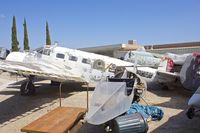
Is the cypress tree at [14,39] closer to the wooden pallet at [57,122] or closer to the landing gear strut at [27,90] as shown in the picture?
the landing gear strut at [27,90]

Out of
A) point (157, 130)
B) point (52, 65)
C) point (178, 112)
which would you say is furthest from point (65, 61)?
point (157, 130)

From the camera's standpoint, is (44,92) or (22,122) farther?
(44,92)

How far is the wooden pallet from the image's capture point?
5.95 meters

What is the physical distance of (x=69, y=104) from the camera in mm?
11570

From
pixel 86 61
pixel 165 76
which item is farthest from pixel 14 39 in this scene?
pixel 165 76

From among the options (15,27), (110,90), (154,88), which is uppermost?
(15,27)

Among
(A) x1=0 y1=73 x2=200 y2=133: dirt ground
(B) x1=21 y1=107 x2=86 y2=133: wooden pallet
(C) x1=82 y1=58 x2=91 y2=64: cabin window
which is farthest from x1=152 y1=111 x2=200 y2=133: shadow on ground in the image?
(C) x1=82 y1=58 x2=91 y2=64: cabin window

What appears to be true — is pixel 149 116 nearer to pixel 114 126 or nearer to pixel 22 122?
pixel 114 126

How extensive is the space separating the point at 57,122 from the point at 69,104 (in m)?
5.03

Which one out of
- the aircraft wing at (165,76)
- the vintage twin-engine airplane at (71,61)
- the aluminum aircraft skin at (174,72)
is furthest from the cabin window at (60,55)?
the aircraft wing at (165,76)

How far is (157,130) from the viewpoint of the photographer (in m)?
7.51

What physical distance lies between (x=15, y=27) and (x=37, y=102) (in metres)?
34.1

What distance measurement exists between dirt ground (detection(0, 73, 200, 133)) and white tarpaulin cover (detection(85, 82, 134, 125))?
3.80ft

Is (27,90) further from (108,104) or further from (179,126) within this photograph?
(179,126)
